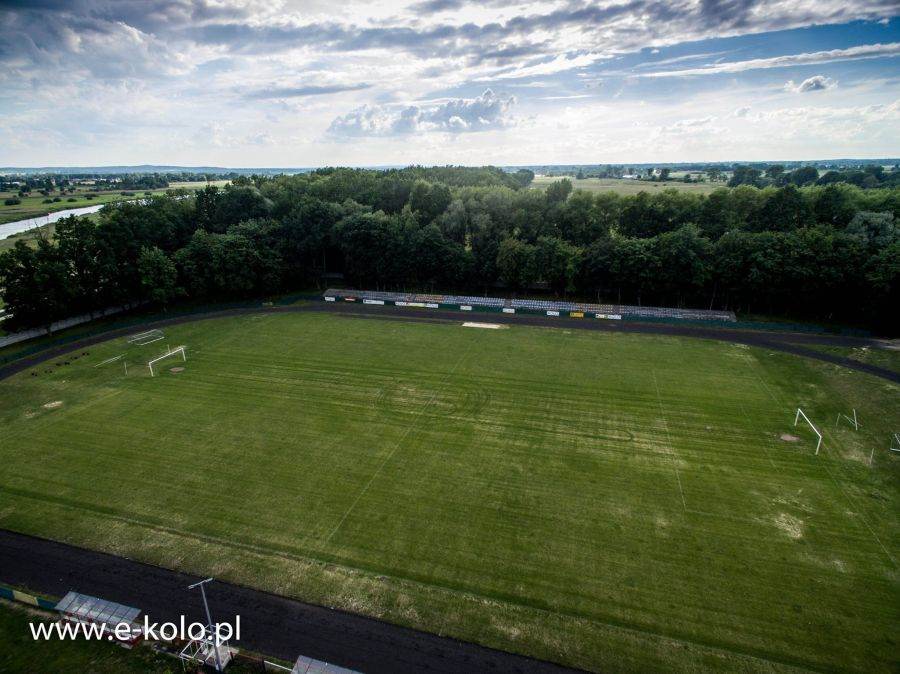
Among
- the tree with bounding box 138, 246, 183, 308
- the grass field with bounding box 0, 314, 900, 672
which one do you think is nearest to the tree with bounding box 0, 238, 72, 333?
the tree with bounding box 138, 246, 183, 308

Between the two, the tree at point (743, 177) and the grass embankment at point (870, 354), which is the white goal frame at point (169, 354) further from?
the tree at point (743, 177)

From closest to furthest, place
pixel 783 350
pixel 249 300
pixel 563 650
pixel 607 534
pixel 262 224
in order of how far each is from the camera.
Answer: pixel 563 650 → pixel 607 534 → pixel 783 350 → pixel 249 300 → pixel 262 224

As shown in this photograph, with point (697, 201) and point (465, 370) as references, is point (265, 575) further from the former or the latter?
point (697, 201)

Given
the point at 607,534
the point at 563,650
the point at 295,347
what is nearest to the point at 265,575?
the point at 563,650

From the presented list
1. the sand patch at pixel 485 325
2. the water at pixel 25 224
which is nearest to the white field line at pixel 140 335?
the sand patch at pixel 485 325

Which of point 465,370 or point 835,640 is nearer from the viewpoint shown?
point 835,640

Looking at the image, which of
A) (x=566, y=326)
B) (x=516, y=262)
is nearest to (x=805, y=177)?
(x=516, y=262)

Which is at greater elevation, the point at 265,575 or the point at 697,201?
the point at 697,201
